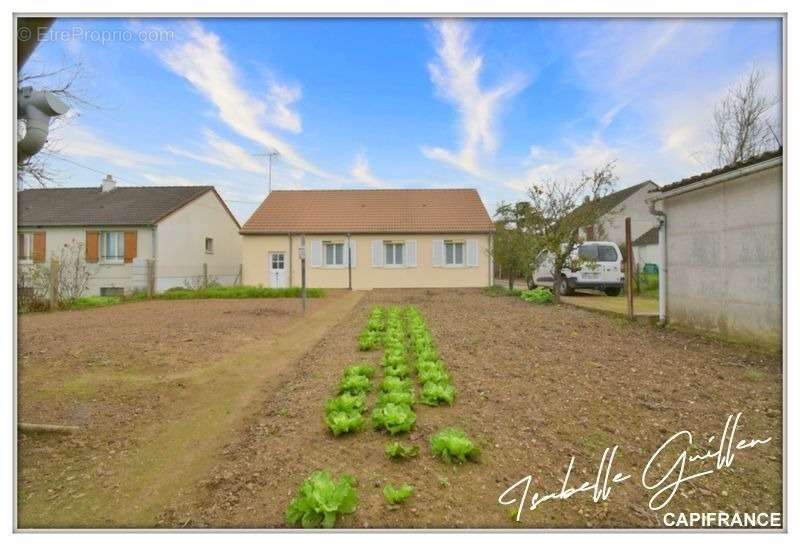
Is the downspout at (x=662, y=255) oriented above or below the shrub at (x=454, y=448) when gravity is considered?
above

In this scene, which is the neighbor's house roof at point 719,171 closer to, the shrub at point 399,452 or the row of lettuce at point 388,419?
the row of lettuce at point 388,419

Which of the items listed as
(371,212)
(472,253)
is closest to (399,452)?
(472,253)

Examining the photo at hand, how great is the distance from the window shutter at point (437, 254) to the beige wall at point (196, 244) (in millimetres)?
10917

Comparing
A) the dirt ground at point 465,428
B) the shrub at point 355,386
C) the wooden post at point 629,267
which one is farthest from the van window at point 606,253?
the shrub at point 355,386

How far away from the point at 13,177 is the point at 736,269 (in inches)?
274

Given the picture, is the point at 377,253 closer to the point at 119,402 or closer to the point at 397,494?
the point at 119,402

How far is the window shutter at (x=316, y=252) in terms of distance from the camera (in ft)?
57.9

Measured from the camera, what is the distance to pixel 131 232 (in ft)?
55.5

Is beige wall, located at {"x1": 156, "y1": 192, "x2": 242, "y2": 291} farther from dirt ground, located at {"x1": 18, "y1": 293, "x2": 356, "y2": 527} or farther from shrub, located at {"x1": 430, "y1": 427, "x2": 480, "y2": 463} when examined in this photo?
shrub, located at {"x1": 430, "y1": 427, "x2": 480, "y2": 463}

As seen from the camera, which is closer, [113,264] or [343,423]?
[343,423]

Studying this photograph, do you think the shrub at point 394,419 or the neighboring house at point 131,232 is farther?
the neighboring house at point 131,232

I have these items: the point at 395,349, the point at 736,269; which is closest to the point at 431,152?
the point at 395,349

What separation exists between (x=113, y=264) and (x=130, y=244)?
110cm

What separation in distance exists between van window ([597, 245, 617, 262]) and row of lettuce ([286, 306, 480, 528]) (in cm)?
933
